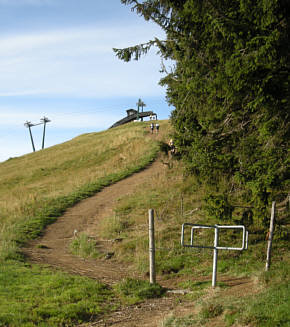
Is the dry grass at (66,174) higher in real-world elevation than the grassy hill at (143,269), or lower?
higher

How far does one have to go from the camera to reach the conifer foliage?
6.87 metres

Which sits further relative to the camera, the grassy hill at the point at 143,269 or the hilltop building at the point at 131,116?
the hilltop building at the point at 131,116

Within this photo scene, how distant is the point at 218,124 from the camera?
9.69m

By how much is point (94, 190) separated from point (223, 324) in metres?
16.5

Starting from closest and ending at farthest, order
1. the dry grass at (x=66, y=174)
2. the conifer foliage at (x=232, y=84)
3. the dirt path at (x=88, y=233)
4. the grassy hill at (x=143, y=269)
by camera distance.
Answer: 1. the grassy hill at (x=143, y=269)
2. the conifer foliage at (x=232, y=84)
3. the dirt path at (x=88, y=233)
4. the dry grass at (x=66, y=174)

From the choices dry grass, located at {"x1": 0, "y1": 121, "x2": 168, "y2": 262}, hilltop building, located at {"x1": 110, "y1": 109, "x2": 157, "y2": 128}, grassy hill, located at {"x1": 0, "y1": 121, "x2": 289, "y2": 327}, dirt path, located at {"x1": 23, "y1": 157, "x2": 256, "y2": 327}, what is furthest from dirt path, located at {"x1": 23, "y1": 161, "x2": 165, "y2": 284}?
hilltop building, located at {"x1": 110, "y1": 109, "x2": 157, "y2": 128}

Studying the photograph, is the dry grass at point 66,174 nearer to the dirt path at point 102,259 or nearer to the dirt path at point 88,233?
the dirt path at point 88,233

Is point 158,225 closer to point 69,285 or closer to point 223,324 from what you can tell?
point 69,285

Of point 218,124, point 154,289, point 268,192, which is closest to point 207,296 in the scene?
point 154,289

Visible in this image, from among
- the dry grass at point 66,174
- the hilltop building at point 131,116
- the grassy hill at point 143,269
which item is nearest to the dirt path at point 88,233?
the grassy hill at point 143,269

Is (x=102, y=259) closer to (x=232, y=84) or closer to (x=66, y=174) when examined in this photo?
(x=232, y=84)

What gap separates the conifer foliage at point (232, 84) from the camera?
22.5ft

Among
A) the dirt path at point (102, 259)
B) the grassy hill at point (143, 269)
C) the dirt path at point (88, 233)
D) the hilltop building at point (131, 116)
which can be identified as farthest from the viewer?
the hilltop building at point (131, 116)

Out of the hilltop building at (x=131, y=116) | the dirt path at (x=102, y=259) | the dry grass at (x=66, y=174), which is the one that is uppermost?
the hilltop building at (x=131, y=116)
